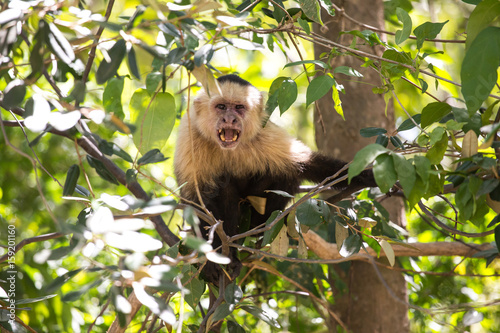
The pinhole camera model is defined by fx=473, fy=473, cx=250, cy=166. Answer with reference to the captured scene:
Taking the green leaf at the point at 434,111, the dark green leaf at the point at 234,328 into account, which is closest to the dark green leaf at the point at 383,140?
the green leaf at the point at 434,111

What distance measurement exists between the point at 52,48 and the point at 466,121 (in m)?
1.21

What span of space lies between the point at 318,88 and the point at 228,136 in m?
1.10

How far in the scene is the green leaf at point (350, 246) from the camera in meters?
1.77

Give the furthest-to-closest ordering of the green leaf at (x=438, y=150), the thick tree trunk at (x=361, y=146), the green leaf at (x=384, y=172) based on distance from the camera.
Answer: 1. the thick tree trunk at (x=361, y=146)
2. the green leaf at (x=438, y=150)
3. the green leaf at (x=384, y=172)

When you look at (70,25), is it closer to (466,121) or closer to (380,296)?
(466,121)

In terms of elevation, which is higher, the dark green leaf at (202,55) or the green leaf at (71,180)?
the dark green leaf at (202,55)

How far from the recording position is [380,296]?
3057 mm

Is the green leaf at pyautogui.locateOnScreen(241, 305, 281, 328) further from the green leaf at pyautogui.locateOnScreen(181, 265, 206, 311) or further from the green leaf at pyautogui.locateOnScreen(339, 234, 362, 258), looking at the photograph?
the green leaf at pyautogui.locateOnScreen(339, 234, 362, 258)

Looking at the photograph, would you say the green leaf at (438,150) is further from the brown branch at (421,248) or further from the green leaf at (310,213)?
the brown branch at (421,248)

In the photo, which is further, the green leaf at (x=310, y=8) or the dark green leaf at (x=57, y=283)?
the green leaf at (x=310, y=8)

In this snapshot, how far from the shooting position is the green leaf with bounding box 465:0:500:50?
135cm

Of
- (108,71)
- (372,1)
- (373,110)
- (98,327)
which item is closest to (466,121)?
(108,71)

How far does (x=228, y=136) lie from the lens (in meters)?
2.61

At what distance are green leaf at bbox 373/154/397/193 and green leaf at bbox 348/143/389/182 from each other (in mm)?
25
